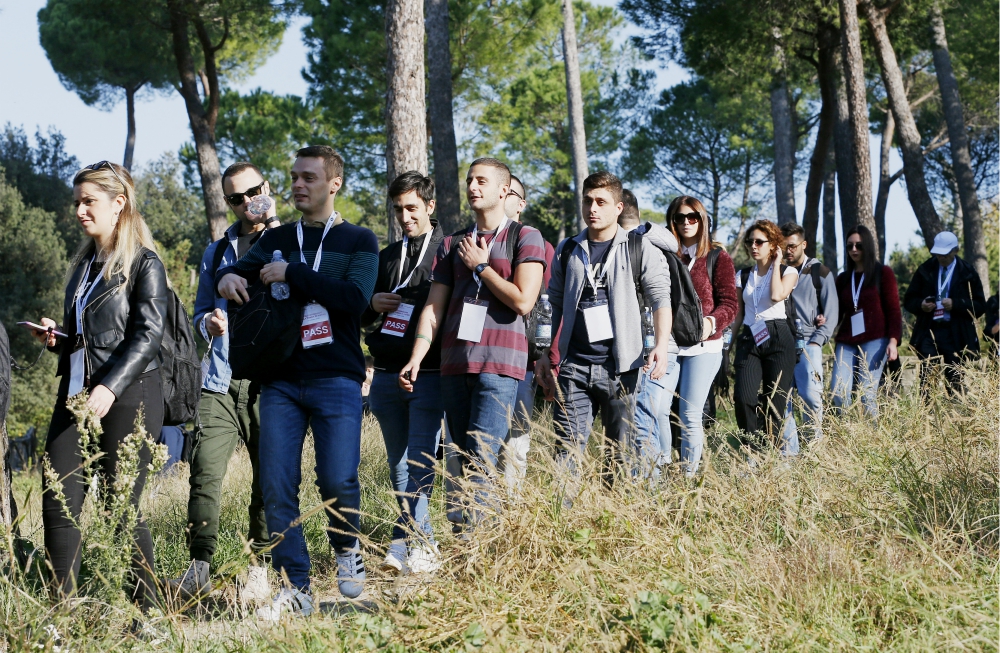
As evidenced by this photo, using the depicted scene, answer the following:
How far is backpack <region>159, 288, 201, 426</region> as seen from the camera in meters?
3.98

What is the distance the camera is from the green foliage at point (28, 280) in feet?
78.9

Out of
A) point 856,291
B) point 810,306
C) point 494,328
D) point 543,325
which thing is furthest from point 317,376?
point 856,291

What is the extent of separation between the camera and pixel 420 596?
3057 millimetres

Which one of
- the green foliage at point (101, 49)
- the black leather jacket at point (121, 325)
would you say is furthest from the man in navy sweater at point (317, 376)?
the green foliage at point (101, 49)

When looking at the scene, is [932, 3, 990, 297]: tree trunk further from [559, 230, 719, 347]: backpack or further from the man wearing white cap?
[559, 230, 719, 347]: backpack

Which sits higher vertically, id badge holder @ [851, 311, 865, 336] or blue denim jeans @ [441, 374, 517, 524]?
id badge holder @ [851, 311, 865, 336]

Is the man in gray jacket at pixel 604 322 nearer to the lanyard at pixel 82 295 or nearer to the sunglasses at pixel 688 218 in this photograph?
the sunglasses at pixel 688 218

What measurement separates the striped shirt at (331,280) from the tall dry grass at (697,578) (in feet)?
2.89

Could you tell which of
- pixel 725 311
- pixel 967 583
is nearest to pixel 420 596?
pixel 967 583

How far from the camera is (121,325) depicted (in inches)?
149

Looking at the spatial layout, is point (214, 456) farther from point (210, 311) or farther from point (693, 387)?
point (693, 387)

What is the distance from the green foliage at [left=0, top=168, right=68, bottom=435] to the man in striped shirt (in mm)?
21904

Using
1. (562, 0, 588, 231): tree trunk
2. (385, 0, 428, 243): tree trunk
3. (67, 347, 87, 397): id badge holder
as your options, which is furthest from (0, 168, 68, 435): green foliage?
(67, 347, 87, 397): id badge holder

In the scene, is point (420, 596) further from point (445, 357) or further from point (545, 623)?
point (445, 357)
